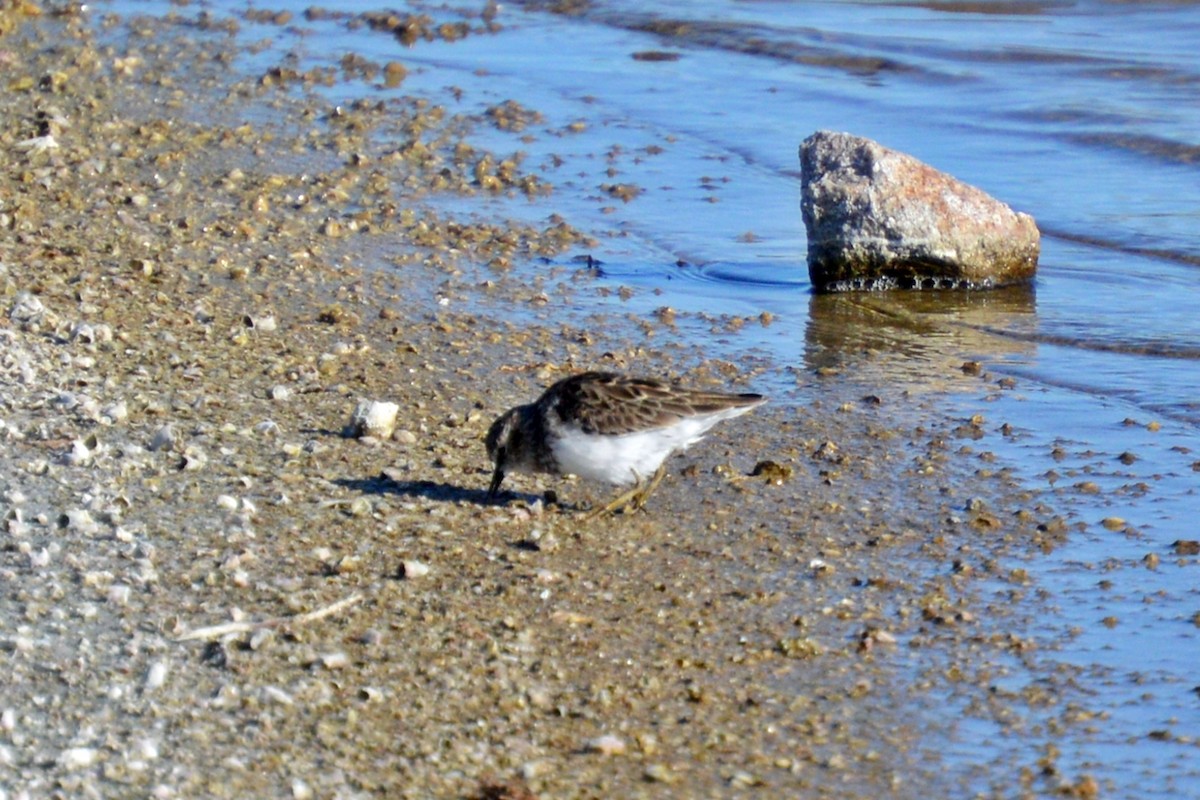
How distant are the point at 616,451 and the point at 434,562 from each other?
0.82m

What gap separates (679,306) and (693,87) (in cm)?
760

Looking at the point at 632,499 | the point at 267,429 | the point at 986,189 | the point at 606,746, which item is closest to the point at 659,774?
the point at 606,746

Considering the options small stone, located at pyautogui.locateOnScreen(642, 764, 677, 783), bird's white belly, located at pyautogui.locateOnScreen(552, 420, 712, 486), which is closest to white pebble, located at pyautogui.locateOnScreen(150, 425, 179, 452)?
bird's white belly, located at pyautogui.locateOnScreen(552, 420, 712, 486)

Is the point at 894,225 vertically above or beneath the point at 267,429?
above

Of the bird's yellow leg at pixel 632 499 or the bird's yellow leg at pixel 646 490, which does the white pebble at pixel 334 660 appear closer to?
the bird's yellow leg at pixel 632 499

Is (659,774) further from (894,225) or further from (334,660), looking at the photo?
(894,225)

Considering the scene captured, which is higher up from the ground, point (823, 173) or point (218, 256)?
point (823, 173)

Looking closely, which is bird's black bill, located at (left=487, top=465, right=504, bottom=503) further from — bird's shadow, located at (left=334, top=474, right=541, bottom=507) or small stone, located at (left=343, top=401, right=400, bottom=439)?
small stone, located at (left=343, top=401, right=400, bottom=439)

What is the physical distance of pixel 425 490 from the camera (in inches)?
253

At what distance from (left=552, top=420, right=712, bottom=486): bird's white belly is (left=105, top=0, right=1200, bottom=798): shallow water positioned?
134cm

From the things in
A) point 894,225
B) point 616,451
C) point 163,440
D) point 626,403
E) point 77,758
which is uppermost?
point 894,225

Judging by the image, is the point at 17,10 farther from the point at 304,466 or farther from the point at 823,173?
the point at 304,466

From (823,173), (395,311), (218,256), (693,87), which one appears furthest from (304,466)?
(693,87)

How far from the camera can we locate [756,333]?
29.4ft
